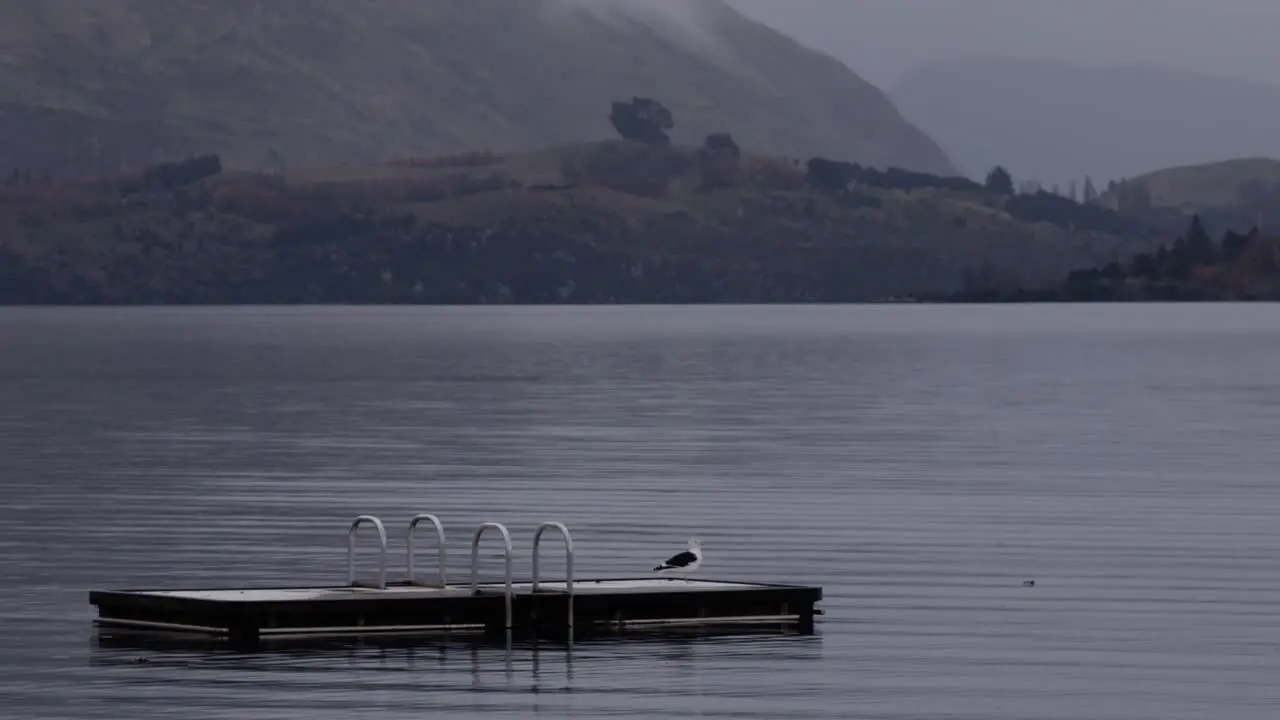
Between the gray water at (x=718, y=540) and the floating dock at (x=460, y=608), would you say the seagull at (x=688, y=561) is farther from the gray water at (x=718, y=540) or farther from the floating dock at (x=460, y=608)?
the gray water at (x=718, y=540)

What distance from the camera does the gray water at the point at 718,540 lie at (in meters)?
34.6

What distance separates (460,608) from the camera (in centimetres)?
3906

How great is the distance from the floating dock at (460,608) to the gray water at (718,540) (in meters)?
0.83

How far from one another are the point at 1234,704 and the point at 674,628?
28.5 ft

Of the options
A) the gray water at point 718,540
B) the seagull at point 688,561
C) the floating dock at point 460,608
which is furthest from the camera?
the seagull at point 688,561

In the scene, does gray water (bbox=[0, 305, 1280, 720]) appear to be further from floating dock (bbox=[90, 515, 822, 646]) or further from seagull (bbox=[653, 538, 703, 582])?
seagull (bbox=[653, 538, 703, 582])

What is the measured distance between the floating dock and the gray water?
0.83 metres

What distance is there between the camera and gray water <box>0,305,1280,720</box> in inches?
1363

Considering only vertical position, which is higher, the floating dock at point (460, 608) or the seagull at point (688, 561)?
the seagull at point (688, 561)

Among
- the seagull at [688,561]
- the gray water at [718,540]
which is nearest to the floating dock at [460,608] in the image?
the seagull at [688,561]

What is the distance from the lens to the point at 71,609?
42219 mm

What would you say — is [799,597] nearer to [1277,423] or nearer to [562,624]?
[562,624]

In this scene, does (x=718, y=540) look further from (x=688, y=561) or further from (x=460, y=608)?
(x=460, y=608)

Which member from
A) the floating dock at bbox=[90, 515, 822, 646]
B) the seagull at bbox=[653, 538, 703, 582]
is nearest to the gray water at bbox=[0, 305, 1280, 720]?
the floating dock at bbox=[90, 515, 822, 646]
